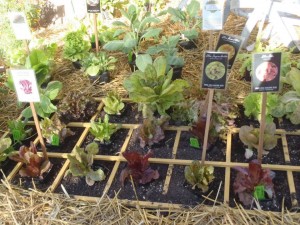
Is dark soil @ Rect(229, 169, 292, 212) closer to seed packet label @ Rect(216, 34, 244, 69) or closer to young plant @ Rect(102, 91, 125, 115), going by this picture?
seed packet label @ Rect(216, 34, 244, 69)

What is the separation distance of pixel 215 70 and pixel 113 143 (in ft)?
2.73

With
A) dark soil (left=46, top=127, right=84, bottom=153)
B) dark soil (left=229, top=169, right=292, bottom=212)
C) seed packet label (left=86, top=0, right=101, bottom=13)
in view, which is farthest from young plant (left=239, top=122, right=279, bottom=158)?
seed packet label (left=86, top=0, right=101, bottom=13)

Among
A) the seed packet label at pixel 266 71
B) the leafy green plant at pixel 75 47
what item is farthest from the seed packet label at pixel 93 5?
the seed packet label at pixel 266 71

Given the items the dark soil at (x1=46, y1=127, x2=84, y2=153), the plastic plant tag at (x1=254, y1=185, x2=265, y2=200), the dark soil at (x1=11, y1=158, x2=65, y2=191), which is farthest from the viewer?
the dark soil at (x1=46, y1=127, x2=84, y2=153)

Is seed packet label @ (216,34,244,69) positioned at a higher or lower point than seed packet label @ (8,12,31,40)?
lower

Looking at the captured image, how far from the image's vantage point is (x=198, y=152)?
195cm

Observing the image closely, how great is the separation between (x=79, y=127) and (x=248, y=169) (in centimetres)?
113

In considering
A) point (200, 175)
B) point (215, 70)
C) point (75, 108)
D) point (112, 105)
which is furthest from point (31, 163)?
point (215, 70)

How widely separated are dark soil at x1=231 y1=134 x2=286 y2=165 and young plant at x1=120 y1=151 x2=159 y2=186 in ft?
1.55

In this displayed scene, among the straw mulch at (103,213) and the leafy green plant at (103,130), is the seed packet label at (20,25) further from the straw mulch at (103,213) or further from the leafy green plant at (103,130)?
the straw mulch at (103,213)

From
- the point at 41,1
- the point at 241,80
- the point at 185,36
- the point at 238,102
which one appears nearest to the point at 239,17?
the point at 185,36

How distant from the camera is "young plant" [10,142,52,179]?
182 centimetres

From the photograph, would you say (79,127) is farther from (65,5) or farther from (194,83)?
(65,5)

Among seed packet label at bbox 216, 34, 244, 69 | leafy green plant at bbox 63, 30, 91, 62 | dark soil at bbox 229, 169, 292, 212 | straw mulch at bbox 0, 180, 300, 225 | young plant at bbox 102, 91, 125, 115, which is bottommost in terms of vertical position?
straw mulch at bbox 0, 180, 300, 225
